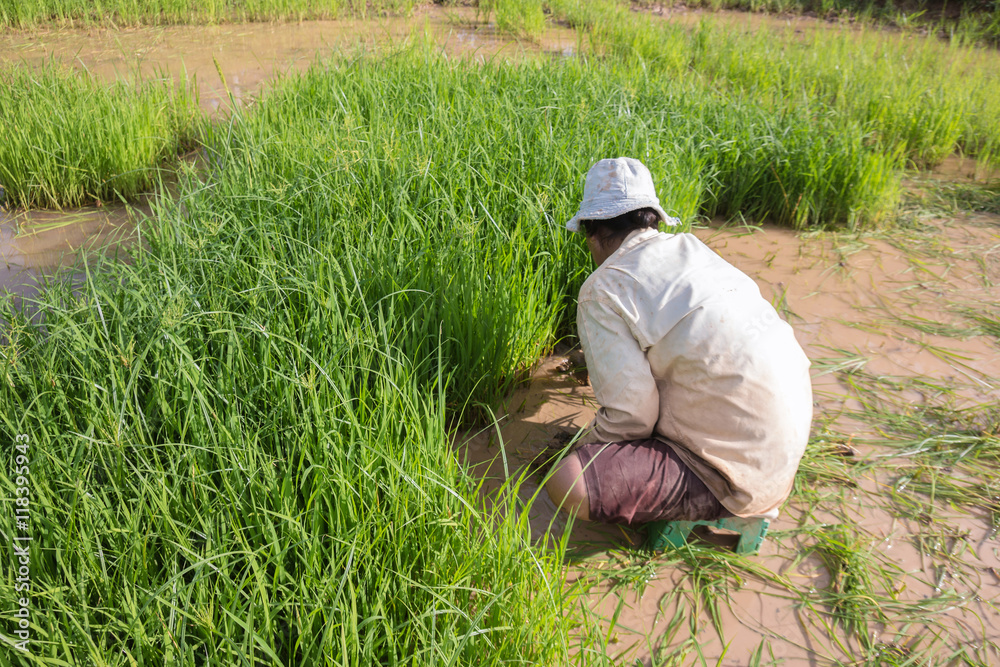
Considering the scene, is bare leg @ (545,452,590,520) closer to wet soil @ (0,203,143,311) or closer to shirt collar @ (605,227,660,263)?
shirt collar @ (605,227,660,263)

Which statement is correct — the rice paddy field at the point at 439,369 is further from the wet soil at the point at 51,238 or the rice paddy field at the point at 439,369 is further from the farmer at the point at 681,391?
the farmer at the point at 681,391

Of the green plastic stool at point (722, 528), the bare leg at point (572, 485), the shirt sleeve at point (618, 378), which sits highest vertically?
the shirt sleeve at point (618, 378)

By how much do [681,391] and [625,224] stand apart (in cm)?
56

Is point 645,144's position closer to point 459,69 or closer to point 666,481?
point 459,69

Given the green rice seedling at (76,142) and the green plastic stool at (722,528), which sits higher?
the green rice seedling at (76,142)

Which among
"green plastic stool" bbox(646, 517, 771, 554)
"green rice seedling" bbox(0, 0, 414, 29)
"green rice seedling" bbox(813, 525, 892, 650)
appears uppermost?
"green rice seedling" bbox(0, 0, 414, 29)

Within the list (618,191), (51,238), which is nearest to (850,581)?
(618,191)

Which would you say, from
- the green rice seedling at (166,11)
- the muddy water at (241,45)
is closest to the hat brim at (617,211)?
the muddy water at (241,45)

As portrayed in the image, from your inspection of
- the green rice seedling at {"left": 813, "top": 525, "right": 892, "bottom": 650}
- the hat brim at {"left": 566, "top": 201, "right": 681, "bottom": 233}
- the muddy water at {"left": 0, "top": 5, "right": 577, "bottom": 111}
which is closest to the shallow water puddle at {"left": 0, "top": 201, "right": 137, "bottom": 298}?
the muddy water at {"left": 0, "top": 5, "right": 577, "bottom": 111}

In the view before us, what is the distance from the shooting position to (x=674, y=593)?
74.2 inches

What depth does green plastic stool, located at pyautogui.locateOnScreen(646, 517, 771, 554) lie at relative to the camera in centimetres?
193

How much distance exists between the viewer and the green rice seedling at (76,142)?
3982 millimetres

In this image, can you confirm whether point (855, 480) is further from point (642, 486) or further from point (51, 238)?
point (51, 238)

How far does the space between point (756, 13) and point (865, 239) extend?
687 cm
